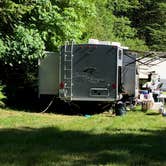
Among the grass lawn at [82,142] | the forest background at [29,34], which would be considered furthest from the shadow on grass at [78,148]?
the forest background at [29,34]

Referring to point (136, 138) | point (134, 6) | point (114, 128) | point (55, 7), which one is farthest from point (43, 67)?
point (134, 6)

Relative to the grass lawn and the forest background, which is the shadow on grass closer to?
the grass lawn

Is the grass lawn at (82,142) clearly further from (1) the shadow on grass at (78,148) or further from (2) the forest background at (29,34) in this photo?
(2) the forest background at (29,34)

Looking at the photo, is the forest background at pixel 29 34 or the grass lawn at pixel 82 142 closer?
the grass lawn at pixel 82 142

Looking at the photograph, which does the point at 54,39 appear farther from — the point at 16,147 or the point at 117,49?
the point at 16,147

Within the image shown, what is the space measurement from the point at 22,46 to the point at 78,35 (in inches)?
151

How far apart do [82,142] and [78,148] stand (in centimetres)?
92

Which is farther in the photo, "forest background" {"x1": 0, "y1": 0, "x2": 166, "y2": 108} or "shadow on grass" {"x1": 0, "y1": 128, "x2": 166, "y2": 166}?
"forest background" {"x1": 0, "y1": 0, "x2": 166, "y2": 108}

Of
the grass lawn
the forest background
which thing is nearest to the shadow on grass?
the grass lawn

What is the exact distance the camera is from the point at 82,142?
11773mm

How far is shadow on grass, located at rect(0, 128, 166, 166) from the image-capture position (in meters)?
9.52

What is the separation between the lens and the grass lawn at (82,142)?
9555 millimetres

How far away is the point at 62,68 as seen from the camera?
65.4ft

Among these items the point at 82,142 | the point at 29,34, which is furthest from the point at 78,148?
the point at 29,34
